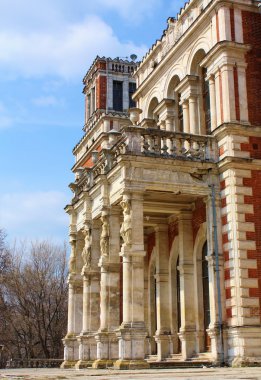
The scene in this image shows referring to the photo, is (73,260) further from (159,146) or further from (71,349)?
(159,146)

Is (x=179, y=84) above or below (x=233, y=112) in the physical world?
above

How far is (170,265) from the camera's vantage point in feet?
93.4

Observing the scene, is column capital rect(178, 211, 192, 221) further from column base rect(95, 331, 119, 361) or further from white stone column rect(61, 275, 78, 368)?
white stone column rect(61, 275, 78, 368)

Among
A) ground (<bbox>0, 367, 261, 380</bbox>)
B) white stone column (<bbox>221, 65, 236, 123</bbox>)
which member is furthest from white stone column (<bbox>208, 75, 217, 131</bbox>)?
ground (<bbox>0, 367, 261, 380</bbox>)

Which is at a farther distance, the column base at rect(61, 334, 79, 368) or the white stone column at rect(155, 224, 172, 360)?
the column base at rect(61, 334, 79, 368)

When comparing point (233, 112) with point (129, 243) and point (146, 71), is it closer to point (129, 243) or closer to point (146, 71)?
point (129, 243)

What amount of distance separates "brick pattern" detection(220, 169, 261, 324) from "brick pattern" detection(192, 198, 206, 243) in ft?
7.47

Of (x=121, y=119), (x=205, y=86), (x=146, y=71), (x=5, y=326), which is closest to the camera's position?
(x=205, y=86)

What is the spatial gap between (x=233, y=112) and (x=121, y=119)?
1497 cm

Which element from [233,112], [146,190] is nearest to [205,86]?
[233,112]

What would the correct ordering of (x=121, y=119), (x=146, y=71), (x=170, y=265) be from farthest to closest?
(x=121, y=119)
(x=146, y=71)
(x=170, y=265)

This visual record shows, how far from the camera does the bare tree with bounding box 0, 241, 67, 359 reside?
54.3m

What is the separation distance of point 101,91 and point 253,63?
1747 centimetres

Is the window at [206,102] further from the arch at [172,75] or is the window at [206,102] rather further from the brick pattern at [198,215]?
the brick pattern at [198,215]
